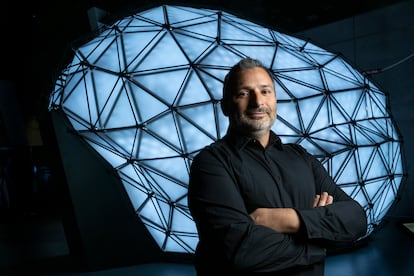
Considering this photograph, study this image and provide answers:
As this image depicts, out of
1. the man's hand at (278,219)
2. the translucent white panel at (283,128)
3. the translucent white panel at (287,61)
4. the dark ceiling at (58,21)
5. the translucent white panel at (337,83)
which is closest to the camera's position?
the man's hand at (278,219)

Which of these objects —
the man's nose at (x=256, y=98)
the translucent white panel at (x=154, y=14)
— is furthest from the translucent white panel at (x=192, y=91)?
the man's nose at (x=256, y=98)

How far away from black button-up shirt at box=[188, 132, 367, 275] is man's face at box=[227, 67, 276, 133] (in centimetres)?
12

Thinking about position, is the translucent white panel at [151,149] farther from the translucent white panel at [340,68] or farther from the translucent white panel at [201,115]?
the translucent white panel at [340,68]

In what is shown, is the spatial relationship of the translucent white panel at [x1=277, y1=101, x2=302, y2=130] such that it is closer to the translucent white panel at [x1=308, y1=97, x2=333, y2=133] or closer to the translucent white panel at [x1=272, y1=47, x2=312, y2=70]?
the translucent white panel at [x1=308, y1=97, x2=333, y2=133]

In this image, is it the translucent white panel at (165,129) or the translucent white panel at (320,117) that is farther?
the translucent white panel at (320,117)

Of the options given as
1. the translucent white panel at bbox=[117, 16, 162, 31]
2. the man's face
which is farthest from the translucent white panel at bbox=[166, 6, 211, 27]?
the man's face

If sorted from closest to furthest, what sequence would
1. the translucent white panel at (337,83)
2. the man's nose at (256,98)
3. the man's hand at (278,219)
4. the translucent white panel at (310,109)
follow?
the man's hand at (278,219) → the man's nose at (256,98) → the translucent white panel at (310,109) → the translucent white panel at (337,83)

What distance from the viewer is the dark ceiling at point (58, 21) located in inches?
371

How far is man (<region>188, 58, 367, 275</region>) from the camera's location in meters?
2.07

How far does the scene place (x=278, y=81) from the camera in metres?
5.91

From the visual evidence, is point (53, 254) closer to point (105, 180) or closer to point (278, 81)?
point (105, 180)

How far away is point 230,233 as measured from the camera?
6.69ft

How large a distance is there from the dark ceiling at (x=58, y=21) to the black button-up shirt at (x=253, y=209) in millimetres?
4756

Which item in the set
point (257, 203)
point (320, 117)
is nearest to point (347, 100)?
point (320, 117)
